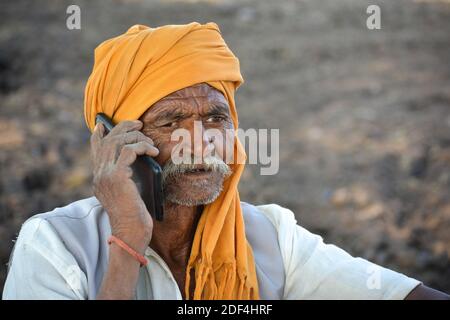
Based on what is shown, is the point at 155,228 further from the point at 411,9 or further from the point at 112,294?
the point at 411,9

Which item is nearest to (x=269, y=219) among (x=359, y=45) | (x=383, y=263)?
(x=383, y=263)

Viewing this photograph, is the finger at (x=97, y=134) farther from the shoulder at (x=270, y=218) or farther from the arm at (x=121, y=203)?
the shoulder at (x=270, y=218)

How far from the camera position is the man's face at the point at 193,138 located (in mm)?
3271

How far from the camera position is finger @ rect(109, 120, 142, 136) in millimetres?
3189

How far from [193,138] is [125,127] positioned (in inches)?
12.2

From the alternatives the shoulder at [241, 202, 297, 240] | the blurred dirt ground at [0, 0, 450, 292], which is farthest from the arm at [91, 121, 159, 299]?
the blurred dirt ground at [0, 0, 450, 292]

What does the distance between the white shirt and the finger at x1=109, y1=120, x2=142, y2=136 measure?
0.49m

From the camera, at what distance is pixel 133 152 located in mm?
3098

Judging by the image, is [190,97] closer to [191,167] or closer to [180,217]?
[191,167]

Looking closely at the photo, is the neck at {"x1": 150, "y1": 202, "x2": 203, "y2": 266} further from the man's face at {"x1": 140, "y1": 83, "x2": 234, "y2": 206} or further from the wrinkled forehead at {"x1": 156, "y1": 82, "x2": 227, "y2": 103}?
the wrinkled forehead at {"x1": 156, "y1": 82, "x2": 227, "y2": 103}

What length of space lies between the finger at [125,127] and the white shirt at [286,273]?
1.61 feet

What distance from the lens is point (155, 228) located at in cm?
339

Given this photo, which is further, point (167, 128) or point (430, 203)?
point (430, 203)

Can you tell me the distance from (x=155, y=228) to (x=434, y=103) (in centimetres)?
678
